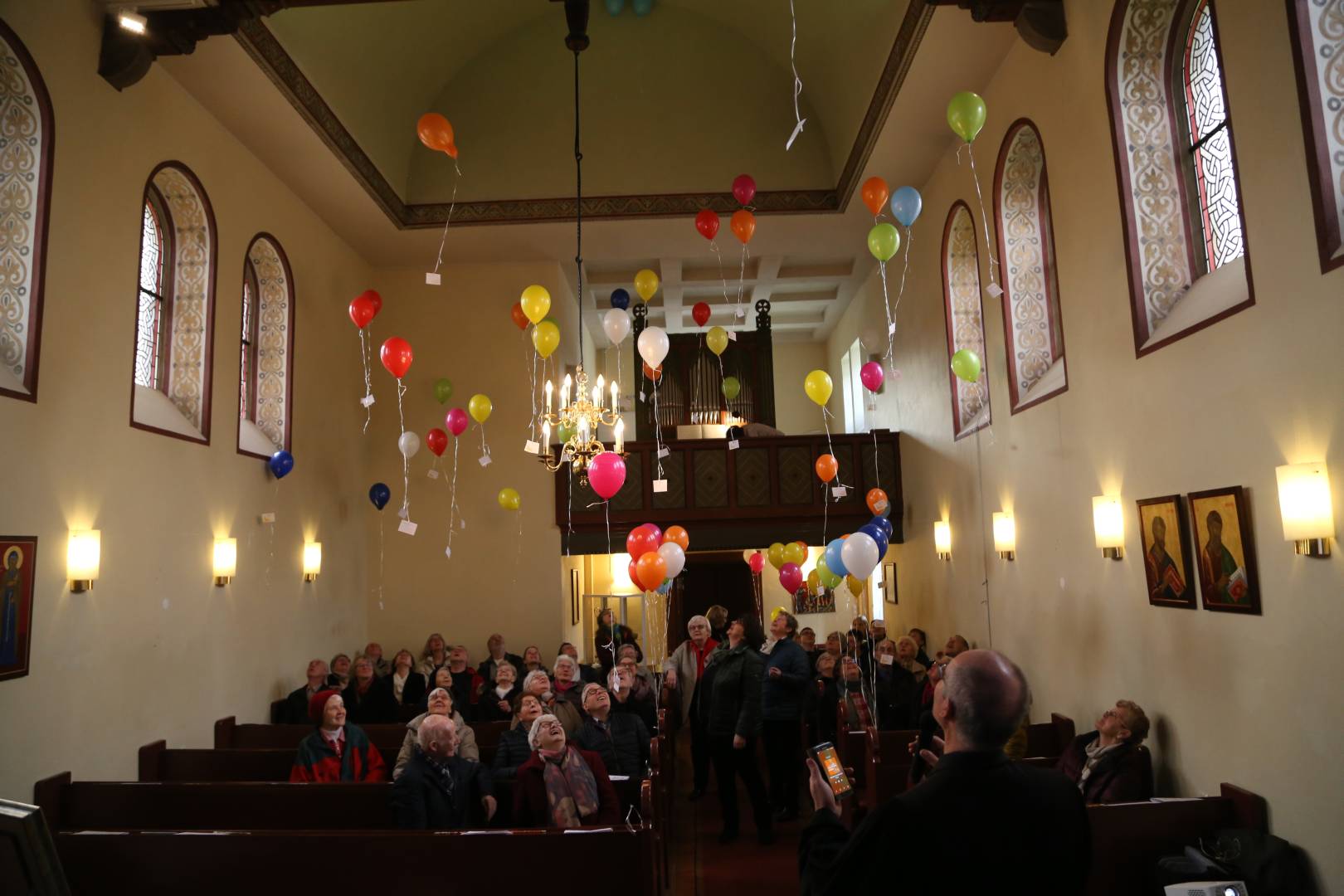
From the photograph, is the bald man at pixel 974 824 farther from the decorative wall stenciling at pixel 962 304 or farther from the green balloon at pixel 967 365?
the decorative wall stenciling at pixel 962 304

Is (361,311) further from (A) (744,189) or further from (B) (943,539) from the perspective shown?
(B) (943,539)

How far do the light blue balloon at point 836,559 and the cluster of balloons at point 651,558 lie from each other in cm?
138

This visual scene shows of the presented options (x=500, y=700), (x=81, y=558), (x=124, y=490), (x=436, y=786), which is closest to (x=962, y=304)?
(x=500, y=700)

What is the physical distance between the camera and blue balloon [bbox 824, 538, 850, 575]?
8.06 metres

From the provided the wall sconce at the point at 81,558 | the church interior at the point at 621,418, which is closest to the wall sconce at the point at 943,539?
the church interior at the point at 621,418

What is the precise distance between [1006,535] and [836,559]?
1.49 m

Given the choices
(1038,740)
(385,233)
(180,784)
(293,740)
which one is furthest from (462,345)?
(1038,740)

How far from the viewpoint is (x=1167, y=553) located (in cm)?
536

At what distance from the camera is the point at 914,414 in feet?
36.0

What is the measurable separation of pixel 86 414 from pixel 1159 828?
717 centimetres

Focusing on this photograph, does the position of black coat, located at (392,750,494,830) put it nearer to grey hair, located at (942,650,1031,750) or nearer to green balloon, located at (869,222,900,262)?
grey hair, located at (942,650,1031,750)

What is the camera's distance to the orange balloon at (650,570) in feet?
25.2

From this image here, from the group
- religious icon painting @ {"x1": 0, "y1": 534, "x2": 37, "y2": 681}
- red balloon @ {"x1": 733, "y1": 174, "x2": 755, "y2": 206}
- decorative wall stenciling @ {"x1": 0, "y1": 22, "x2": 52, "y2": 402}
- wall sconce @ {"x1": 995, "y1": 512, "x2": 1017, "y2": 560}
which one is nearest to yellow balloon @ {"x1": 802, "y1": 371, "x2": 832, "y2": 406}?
red balloon @ {"x1": 733, "y1": 174, "x2": 755, "y2": 206}

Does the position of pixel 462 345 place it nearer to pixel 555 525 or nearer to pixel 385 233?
pixel 385 233
